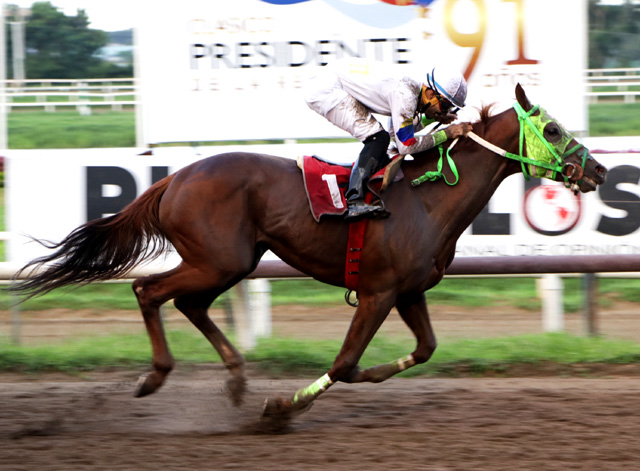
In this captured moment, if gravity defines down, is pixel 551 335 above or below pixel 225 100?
below

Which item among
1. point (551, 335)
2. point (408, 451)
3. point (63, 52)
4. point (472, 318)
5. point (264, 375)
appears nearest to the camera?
point (408, 451)

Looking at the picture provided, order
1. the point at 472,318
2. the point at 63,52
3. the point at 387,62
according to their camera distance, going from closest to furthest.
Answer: the point at 387,62 → the point at 472,318 → the point at 63,52

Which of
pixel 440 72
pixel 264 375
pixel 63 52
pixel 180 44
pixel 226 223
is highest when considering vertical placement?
pixel 63 52

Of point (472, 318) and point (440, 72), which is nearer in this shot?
point (440, 72)

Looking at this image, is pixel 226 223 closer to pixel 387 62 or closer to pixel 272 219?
pixel 272 219


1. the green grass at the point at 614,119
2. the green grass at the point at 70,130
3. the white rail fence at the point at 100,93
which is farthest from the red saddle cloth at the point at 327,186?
the green grass at the point at 70,130

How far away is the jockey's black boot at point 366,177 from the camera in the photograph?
4844mm

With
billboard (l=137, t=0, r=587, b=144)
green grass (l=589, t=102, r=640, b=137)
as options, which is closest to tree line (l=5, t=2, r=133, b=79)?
green grass (l=589, t=102, r=640, b=137)

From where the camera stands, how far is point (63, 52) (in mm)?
25188

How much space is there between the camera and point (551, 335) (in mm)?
6797

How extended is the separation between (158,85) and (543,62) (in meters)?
3.46

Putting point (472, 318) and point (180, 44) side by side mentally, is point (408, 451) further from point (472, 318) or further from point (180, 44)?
point (180, 44)

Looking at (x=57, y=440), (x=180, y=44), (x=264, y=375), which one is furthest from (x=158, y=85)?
(x=57, y=440)

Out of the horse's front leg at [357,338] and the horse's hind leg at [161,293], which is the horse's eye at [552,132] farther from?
the horse's hind leg at [161,293]
